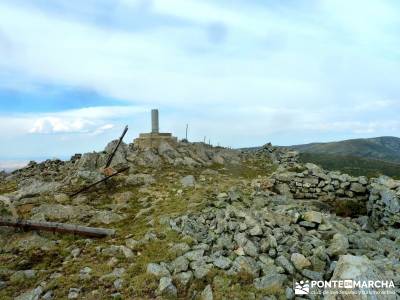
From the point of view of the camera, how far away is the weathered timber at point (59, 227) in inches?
571

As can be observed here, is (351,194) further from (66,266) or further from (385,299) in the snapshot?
(66,266)

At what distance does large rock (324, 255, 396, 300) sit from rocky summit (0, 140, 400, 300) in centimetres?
3

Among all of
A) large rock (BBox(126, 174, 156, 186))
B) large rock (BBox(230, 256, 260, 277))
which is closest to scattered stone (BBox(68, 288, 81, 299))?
large rock (BBox(230, 256, 260, 277))

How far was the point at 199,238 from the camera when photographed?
12.9 m

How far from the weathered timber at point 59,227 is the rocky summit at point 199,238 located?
0.23m

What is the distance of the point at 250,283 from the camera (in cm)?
1038

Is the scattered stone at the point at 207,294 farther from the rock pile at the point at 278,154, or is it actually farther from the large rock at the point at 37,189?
the rock pile at the point at 278,154

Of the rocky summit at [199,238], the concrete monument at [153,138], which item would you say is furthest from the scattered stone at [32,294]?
the concrete monument at [153,138]

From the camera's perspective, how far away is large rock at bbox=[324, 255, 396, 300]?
875 cm

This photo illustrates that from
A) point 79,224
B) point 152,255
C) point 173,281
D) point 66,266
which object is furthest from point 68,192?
point 173,281

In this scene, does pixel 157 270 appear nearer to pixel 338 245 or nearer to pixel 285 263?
pixel 285 263

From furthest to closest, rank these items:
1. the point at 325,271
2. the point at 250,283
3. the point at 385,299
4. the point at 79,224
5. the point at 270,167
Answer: the point at 270,167 < the point at 79,224 < the point at 325,271 < the point at 250,283 < the point at 385,299

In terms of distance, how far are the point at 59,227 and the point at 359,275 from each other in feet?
37.6

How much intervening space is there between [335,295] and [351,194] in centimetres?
1200
